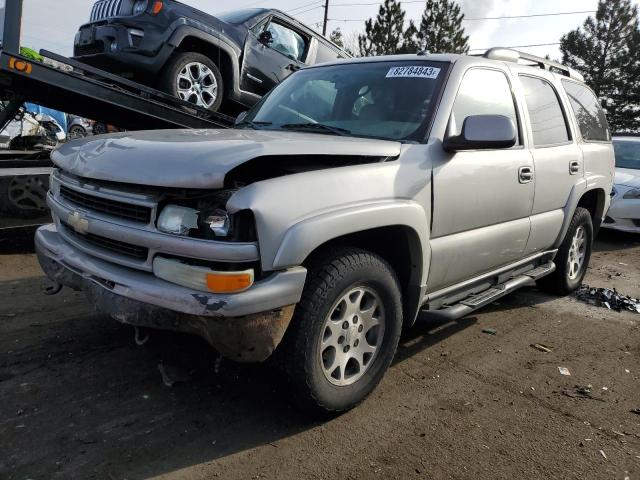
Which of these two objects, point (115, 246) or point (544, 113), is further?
point (544, 113)

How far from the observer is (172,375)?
3123 millimetres

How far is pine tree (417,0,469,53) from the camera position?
3316cm

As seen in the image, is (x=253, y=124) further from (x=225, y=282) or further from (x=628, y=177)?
(x=628, y=177)

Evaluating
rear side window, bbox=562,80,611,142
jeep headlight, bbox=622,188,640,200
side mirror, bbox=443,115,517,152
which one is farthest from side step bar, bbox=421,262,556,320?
jeep headlight, bbox=622,188,640,200

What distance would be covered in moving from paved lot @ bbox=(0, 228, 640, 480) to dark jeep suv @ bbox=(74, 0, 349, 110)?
2955 millimetres

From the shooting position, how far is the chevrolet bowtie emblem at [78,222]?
2695 millimetres

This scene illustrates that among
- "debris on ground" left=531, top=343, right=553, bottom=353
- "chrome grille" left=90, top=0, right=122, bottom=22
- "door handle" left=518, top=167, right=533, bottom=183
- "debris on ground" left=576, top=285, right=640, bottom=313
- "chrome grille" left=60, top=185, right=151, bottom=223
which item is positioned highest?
"chrome grille" left=90, top=0, right=122, bottom=22

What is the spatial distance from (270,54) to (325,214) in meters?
5.12

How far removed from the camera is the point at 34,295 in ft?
14.4

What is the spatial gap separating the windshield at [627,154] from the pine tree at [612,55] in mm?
28588

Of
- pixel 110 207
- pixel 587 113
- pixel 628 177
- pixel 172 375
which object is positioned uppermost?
pixel 587 113

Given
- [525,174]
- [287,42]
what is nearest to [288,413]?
[525,174]

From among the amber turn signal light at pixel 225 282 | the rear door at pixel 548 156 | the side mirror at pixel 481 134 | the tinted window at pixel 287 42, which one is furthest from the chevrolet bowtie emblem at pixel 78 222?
the tinted window at pixel 287 42

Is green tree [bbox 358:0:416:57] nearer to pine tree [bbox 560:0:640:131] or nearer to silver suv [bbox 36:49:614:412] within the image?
pine tree [bbox 560:0:640:131]
